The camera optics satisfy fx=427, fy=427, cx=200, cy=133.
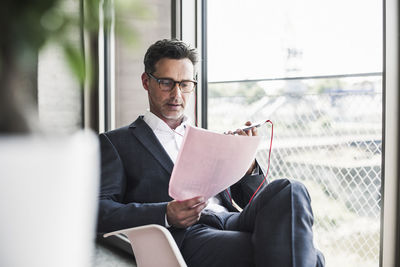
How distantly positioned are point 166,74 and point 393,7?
0.88 metres

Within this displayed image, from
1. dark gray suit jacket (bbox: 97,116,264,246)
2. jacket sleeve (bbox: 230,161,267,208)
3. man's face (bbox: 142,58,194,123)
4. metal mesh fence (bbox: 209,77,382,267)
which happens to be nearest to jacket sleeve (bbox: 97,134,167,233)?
dark gray suit jacket (bbox: 97,116,264,246)

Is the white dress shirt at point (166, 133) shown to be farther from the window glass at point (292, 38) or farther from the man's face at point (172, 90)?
the window glass at point (292, 38)

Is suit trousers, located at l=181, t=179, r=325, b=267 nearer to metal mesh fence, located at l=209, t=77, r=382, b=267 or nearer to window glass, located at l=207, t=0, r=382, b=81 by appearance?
metal mesh fence, located at l=209, t=77, r=382, b=267

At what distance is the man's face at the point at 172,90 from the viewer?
176 centimetres

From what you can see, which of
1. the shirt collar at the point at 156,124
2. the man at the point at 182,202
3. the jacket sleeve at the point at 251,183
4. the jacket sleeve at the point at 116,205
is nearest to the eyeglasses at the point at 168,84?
the man at the point at 182,202

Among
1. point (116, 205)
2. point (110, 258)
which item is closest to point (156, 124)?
point (116, 205)

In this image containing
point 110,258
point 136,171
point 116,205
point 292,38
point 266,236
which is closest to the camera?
point 266,236

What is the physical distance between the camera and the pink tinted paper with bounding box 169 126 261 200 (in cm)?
124

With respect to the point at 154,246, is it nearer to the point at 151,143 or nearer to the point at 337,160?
the point at 151,143

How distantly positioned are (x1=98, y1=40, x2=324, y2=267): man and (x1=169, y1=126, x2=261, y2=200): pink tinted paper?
70mm

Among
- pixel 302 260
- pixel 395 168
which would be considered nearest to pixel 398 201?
pixel 395 168

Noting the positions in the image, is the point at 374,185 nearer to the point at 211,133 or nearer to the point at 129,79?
the point at 211,133

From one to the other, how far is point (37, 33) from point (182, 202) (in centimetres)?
111

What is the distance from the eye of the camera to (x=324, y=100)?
183 centimetres
